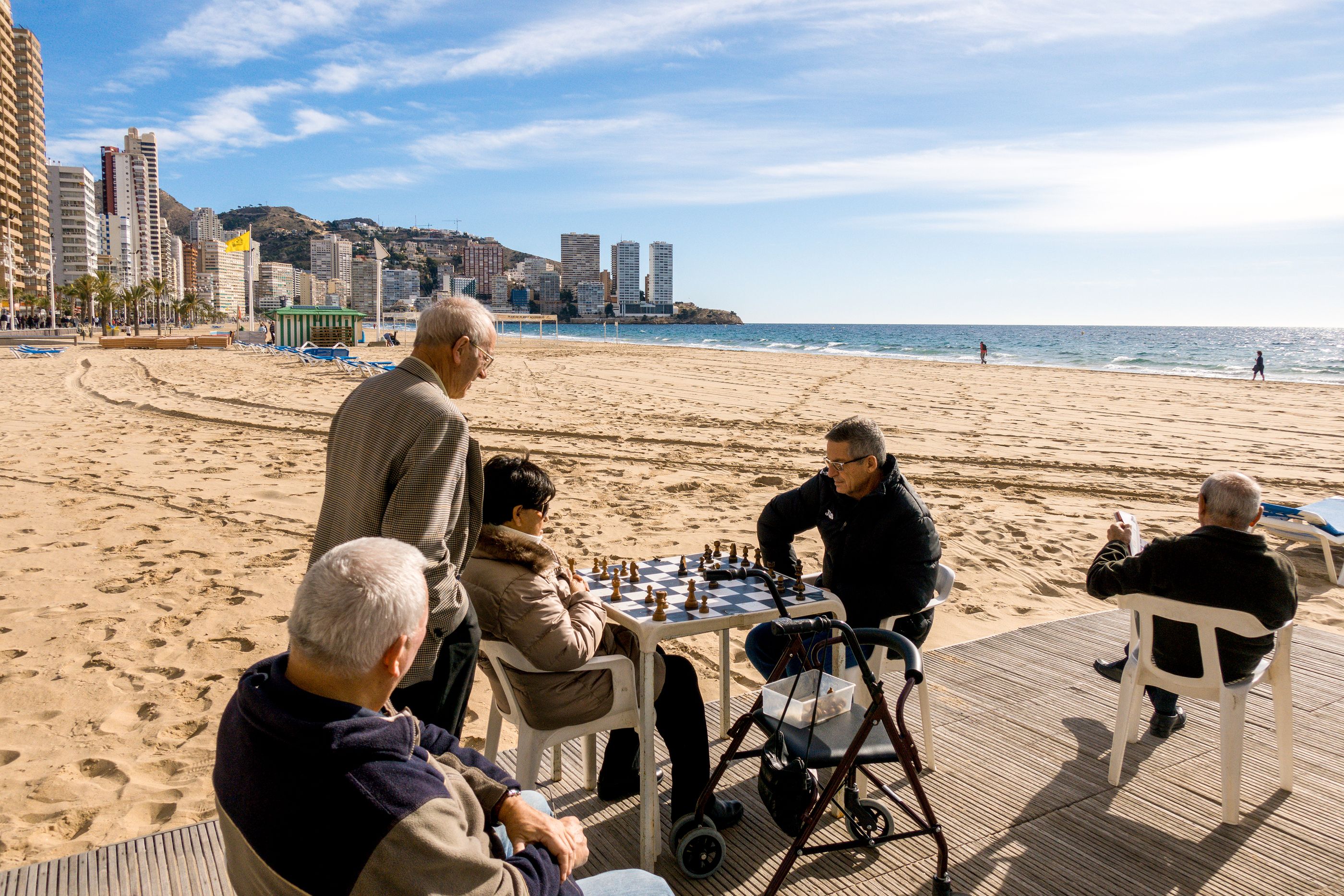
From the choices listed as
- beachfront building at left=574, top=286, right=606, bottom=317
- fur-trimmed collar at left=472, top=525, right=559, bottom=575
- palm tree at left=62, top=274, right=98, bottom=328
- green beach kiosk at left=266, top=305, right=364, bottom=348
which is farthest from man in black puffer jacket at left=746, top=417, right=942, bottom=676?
beachfront building at left=574, top=286, right=606, bottom=317

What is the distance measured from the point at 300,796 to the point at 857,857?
6.80 ft

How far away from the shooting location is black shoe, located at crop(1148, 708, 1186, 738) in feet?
11.9

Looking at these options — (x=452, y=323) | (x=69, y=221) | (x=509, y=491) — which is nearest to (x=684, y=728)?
(x=509, y=491)

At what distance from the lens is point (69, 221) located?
12650cm

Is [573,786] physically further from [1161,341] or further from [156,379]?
[1161,341]

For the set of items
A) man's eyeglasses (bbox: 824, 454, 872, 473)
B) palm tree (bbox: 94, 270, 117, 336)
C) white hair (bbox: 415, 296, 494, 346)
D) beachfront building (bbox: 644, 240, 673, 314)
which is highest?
→ beachfront building (bbox: 644, 240, 673, 314)

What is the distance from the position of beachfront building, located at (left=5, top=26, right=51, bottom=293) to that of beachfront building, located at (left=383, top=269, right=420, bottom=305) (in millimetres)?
70192

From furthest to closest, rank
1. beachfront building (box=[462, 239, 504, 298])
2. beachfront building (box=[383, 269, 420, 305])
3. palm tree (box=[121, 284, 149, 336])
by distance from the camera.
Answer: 1. beachfront building (box=[462, 239, 504, 298])
2. beachfront building (box=[383, 269, 420, 305])
3. palm tree (box=[121, 284, 149, 336])

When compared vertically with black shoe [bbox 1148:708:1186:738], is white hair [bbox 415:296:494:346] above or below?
above

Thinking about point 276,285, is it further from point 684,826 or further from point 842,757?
point 842,757

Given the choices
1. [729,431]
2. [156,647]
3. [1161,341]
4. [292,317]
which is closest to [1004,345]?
[1161,341]

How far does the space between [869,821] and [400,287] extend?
182921 millimetres

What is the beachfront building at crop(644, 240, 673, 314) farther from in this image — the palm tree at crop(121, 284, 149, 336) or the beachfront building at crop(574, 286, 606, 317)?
the palm tree at crop(121, 284, 149, 336)

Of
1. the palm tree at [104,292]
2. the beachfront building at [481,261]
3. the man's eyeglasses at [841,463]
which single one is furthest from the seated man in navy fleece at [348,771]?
the beachfront building at [481,261]
